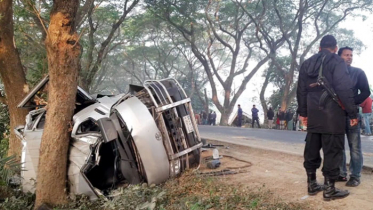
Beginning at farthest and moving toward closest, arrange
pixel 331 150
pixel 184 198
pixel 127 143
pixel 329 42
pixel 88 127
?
pixel 88 127
pixel 127 143
pixel 184 198
pixel 329 42
pixel 331 150

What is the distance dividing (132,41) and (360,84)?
26.5 meters

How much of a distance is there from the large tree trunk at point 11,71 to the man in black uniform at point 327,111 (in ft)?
19.4

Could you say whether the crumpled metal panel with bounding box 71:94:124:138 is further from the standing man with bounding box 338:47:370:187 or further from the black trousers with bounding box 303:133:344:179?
the standing man with bounding box 338:47:370:187

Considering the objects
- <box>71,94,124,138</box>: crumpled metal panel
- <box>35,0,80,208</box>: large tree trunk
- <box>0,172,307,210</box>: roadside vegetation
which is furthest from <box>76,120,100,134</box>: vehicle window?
<box>0,172,307,210</box>: roadside vegetation

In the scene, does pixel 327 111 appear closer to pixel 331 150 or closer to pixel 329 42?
pixel 331 150

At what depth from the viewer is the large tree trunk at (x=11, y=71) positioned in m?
7.86

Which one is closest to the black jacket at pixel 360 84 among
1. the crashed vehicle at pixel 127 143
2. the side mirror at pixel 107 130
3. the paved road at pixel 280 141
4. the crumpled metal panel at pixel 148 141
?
the paved road at pixel 280 141

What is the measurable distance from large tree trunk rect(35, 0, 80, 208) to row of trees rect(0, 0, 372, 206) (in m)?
0.01

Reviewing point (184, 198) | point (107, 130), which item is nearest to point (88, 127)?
point (107, 130)

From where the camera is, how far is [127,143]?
560cm

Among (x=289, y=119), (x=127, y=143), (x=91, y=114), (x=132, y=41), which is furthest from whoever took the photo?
(x=132, y=41)

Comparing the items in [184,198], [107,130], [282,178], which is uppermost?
[107,130]

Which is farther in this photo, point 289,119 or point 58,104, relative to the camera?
point 289,119

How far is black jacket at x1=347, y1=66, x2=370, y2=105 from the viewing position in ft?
15.9
